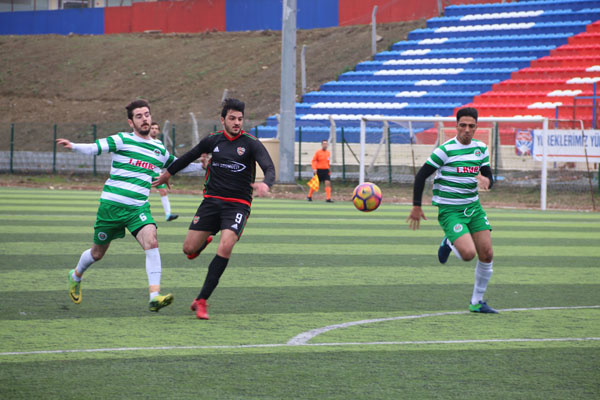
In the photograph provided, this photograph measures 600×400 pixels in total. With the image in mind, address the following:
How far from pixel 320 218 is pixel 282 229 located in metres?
2.72

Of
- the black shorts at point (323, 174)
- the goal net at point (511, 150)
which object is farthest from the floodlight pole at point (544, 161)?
the black shorts at point (323, 174)

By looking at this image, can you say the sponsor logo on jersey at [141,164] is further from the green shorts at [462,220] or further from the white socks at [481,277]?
the white socks at [481,277]

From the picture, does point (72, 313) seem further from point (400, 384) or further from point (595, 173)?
point (595, 173)

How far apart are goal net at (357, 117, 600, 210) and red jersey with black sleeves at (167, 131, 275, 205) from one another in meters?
15.6

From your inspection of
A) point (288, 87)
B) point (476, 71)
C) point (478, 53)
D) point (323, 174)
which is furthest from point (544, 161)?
point (478, 53)

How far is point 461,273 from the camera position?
10.5 meters

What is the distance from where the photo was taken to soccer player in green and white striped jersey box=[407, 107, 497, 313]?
25.5 ft

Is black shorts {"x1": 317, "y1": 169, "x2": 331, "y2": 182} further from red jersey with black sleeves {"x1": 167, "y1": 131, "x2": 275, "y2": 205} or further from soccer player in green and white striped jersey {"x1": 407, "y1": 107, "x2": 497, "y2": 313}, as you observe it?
red jersey with black sleeves {"x1": 167, "y1": 131, "x2": 275, "y2": 205}

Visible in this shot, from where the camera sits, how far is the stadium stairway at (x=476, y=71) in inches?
1207

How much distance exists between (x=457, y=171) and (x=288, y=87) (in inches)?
713

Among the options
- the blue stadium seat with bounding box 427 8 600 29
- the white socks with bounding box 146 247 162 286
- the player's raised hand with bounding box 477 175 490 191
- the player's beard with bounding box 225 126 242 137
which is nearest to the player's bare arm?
the player's raised hand with bounding box 477 175 490 191

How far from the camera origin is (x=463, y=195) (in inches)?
310

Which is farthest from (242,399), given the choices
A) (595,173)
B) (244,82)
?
(244,82)

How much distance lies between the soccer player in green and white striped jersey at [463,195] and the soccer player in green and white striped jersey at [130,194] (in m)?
2.35
